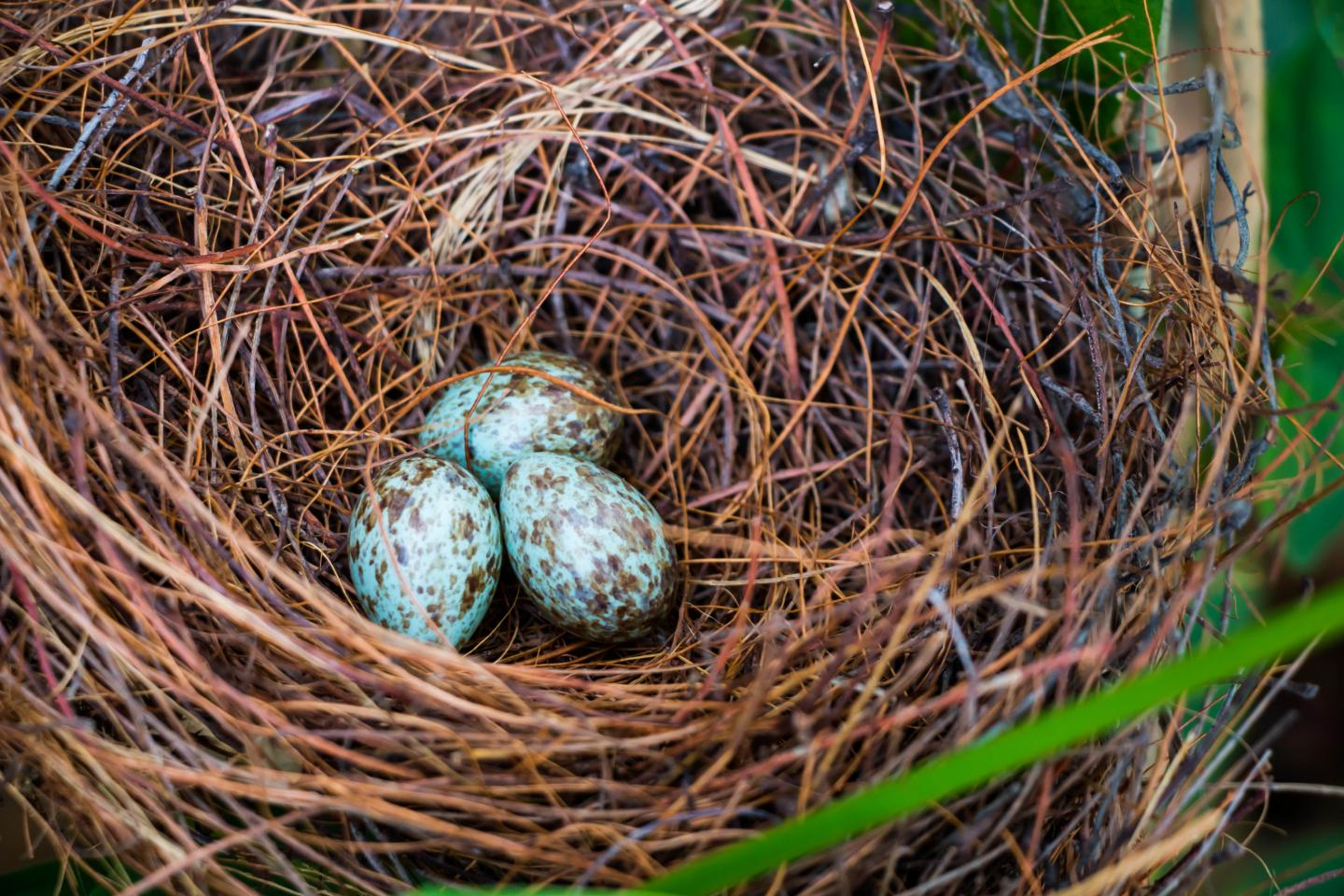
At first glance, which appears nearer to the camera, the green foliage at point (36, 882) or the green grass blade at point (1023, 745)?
the green grass blade at point (1023, 745)

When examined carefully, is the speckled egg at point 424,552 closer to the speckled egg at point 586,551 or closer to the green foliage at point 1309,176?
the speckled egg at point 586,551

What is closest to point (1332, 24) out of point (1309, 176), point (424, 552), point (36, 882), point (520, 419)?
point (1309, 176)

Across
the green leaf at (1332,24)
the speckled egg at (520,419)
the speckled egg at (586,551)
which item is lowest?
the speckled egg at (586,551)

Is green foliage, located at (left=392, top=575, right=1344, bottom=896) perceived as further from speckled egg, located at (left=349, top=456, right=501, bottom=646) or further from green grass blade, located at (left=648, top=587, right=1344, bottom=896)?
speckled egg, located at (left=349, top=456, right=501, bottom=646)

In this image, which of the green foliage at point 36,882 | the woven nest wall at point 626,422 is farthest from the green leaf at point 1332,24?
the green foliage at point 36,882

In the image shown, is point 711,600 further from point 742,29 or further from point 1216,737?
point 742,29

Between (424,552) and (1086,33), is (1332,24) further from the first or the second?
(424,552)

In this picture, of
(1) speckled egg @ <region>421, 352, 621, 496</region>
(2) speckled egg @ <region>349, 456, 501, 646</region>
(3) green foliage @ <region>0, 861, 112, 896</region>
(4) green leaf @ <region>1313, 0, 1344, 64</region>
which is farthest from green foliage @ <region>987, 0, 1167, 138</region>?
(3) green foliage @ <region>0, 861, 112, 896</region>

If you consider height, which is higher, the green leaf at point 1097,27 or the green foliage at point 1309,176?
the green leaf at point 1097,27

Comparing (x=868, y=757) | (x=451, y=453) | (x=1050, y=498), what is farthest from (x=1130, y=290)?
(x=451, y=453)
